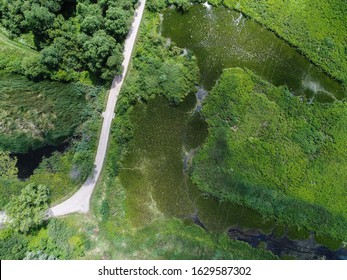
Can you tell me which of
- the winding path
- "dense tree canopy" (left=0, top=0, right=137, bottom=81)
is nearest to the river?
the winding path

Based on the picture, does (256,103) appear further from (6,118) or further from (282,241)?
(6,118)

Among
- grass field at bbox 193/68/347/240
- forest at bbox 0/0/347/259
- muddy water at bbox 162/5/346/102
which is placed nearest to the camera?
forest at bbox 0/0/347/259

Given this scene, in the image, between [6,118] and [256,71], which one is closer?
[6,118]

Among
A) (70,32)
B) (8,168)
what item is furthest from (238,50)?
(8,168)

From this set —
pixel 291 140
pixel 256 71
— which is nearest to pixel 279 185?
pixel 291 140

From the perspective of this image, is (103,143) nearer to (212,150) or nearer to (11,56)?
(212,150)

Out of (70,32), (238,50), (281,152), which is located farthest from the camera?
(238,50)

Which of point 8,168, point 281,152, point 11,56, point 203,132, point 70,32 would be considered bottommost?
point 8,168

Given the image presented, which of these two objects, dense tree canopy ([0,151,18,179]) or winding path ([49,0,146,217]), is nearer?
dense tree canopy ([0,151,18,179])

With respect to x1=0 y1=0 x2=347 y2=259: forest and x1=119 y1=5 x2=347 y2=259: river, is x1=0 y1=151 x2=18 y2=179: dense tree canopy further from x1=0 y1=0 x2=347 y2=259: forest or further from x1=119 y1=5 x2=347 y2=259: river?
x1=119 y1=5 x2=347 y2=259: river
